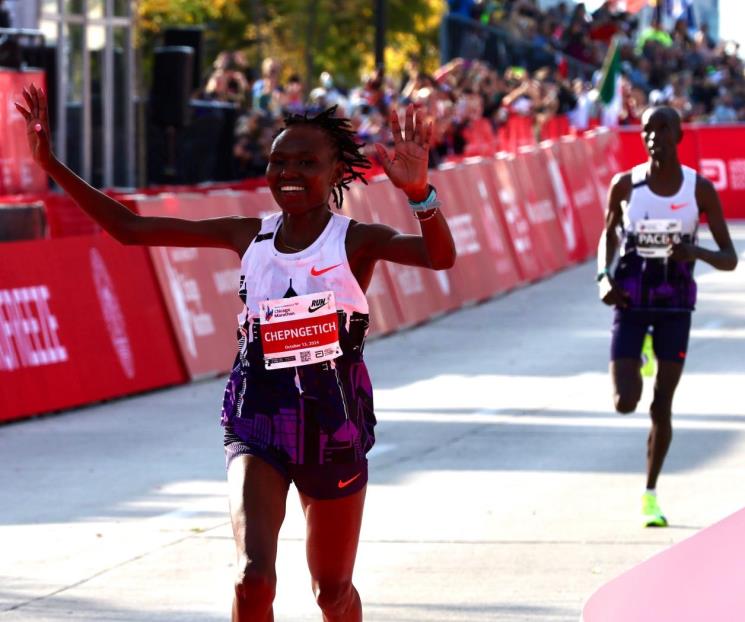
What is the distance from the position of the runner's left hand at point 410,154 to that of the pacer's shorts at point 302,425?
2.09 ft

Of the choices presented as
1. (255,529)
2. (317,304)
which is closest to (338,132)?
(317,304)

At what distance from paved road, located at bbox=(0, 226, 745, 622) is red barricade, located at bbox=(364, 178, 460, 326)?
2.24 meters

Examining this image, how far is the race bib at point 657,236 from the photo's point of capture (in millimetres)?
9227

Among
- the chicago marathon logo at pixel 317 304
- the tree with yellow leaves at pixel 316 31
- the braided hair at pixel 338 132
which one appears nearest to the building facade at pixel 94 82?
the braided hair at pixel 338 132

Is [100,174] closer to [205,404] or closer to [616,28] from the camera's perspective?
[205,404]

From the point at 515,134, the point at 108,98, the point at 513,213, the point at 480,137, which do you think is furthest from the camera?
the point at 515,134

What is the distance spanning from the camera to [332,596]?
17.8 feet

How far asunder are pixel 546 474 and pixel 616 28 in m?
38.1

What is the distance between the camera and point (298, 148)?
5512 mm

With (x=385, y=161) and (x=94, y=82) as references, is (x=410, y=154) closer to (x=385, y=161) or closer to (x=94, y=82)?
(x=385, y=161)

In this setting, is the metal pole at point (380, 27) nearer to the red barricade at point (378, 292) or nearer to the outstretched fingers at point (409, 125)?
the red barricade at point (378, 292)

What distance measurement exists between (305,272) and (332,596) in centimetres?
94

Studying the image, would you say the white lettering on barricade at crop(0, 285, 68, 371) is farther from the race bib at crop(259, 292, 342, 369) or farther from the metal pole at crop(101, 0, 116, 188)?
the metal pole at crop(101, 0, 116, 188)

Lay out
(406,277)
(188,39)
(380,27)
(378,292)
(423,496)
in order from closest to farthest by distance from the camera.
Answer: (423,496), (378,292), (406,277), (188,39), (380,27)
